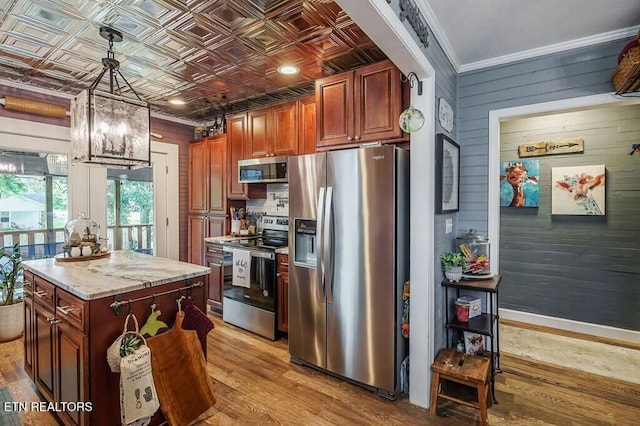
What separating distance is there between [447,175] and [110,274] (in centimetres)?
250

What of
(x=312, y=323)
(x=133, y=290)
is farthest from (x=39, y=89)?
A: (x=312, y=323)

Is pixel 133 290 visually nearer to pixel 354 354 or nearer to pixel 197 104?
pixel 354 354

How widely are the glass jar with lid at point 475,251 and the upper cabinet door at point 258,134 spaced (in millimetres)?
2278

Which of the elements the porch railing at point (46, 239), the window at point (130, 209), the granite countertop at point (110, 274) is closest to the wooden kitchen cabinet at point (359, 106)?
the granite countertop at point (110, 274)

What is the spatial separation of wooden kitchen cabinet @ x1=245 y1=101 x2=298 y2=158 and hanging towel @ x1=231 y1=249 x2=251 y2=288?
1.17 meters

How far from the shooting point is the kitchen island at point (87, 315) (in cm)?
170

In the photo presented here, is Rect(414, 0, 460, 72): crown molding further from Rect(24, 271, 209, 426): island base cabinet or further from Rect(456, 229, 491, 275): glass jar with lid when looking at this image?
Rect(24, 271, 209, 426): island base cabinet

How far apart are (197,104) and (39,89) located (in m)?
1.63

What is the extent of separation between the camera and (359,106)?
9.14ft

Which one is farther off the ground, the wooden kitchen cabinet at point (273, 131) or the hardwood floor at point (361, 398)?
the wooden kitchen cabinet at point (273, 131)

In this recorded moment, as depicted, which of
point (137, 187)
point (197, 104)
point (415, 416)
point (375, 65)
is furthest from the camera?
point (137, 187)

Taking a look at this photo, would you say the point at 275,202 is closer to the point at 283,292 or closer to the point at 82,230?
the point at 283,292

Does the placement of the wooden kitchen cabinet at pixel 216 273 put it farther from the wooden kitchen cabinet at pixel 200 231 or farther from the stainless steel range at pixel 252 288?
the wooden kitchen cabinet at pixel 200 231

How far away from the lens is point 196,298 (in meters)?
2.18
